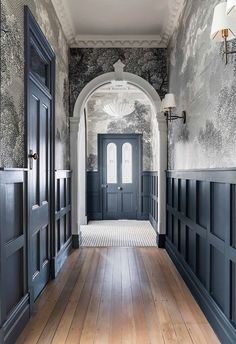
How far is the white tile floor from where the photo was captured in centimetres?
576

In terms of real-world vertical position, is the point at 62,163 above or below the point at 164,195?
above

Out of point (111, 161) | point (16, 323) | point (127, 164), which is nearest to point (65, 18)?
point (16, 323)

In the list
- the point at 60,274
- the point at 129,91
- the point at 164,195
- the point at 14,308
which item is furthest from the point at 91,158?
the point at 14,308

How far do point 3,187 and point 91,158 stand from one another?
663 centimetres

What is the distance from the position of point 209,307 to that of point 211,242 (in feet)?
1.90

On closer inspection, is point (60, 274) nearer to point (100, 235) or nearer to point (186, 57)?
point (100, 235)

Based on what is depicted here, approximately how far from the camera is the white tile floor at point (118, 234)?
5.76 metres

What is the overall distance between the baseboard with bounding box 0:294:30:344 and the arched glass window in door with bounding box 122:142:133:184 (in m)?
6.40

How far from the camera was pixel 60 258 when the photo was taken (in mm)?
4270

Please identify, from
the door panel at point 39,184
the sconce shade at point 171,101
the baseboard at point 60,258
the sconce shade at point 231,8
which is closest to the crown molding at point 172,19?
the sconce shade at point 171,101

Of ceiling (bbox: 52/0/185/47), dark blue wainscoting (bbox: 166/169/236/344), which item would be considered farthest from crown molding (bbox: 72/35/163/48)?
dark blue wainscoting (bbox: 166/169/236/344)

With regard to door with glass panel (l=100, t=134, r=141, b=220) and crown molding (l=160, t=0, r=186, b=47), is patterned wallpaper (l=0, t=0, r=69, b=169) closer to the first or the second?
crown molding (l=160, t=0, r=186, b=47)

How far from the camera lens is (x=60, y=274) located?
400cm

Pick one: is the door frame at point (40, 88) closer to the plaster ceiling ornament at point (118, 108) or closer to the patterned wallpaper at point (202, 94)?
the patterned wallpaper at point (202, 94)
